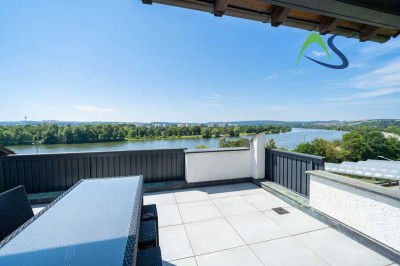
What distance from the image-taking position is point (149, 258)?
124cm

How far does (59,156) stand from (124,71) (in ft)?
20.6

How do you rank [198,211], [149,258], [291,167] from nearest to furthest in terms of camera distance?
[149,258] → [198,211] → [291,167]

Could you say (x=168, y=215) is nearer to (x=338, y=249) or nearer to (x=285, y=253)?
(x=285, y=253)

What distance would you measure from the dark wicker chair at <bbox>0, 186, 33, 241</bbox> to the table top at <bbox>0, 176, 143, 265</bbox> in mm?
301

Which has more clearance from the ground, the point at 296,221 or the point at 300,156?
the point at 300,156

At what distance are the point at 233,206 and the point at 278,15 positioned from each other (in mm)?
2908

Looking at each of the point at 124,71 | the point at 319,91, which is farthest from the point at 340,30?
the point at 319,91

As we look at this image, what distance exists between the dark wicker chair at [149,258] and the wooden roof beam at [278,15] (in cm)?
184

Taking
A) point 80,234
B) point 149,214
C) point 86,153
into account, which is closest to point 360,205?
point 149,214

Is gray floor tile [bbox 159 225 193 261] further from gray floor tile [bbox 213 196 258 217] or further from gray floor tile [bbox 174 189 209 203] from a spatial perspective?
gray floor tile [bbox 174 189 209 203]

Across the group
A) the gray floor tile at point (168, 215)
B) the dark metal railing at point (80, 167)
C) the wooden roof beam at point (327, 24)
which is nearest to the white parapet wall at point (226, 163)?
the dark metal railing at point (80, 167)

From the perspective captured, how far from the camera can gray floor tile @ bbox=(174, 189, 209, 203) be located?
3.56 m

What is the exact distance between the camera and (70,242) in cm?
108

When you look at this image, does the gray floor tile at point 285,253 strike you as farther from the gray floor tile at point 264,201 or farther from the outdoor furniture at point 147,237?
the outdoor furniture at point 147,237
